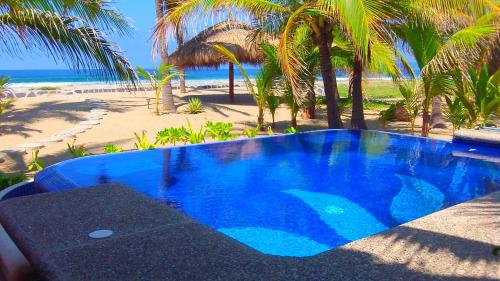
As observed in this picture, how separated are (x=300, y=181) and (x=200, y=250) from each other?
3.97m

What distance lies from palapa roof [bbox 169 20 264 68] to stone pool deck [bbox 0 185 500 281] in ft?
44.1

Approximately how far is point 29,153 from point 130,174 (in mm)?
3216

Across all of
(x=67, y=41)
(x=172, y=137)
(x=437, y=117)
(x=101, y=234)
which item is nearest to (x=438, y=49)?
(x=437, y=117)

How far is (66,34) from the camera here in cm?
466

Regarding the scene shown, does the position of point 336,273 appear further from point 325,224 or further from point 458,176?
point 458,176

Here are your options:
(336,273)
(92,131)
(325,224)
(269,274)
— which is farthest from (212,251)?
(92,131)

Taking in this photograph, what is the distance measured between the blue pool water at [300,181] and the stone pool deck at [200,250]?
1.45 m

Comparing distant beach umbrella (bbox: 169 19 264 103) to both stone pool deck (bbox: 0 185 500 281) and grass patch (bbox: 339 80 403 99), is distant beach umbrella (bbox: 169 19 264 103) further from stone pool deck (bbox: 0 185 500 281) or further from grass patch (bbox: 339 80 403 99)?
stone pool deck (bbox: 0 185 500 281)

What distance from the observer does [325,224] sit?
185 inches

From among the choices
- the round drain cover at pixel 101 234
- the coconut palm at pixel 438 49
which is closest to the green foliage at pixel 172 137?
the coconut palm at pixel 438 49

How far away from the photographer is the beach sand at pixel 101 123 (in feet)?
29.1

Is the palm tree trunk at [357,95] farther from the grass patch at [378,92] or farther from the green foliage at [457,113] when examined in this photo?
the grass patch at [378,92]

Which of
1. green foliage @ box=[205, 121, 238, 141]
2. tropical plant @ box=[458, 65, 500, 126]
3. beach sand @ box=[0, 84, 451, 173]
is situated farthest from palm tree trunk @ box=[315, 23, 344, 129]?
tropical plant @ box=[458, 65, 500, 126]

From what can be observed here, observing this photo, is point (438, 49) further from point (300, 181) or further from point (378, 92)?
point (378, 92)
